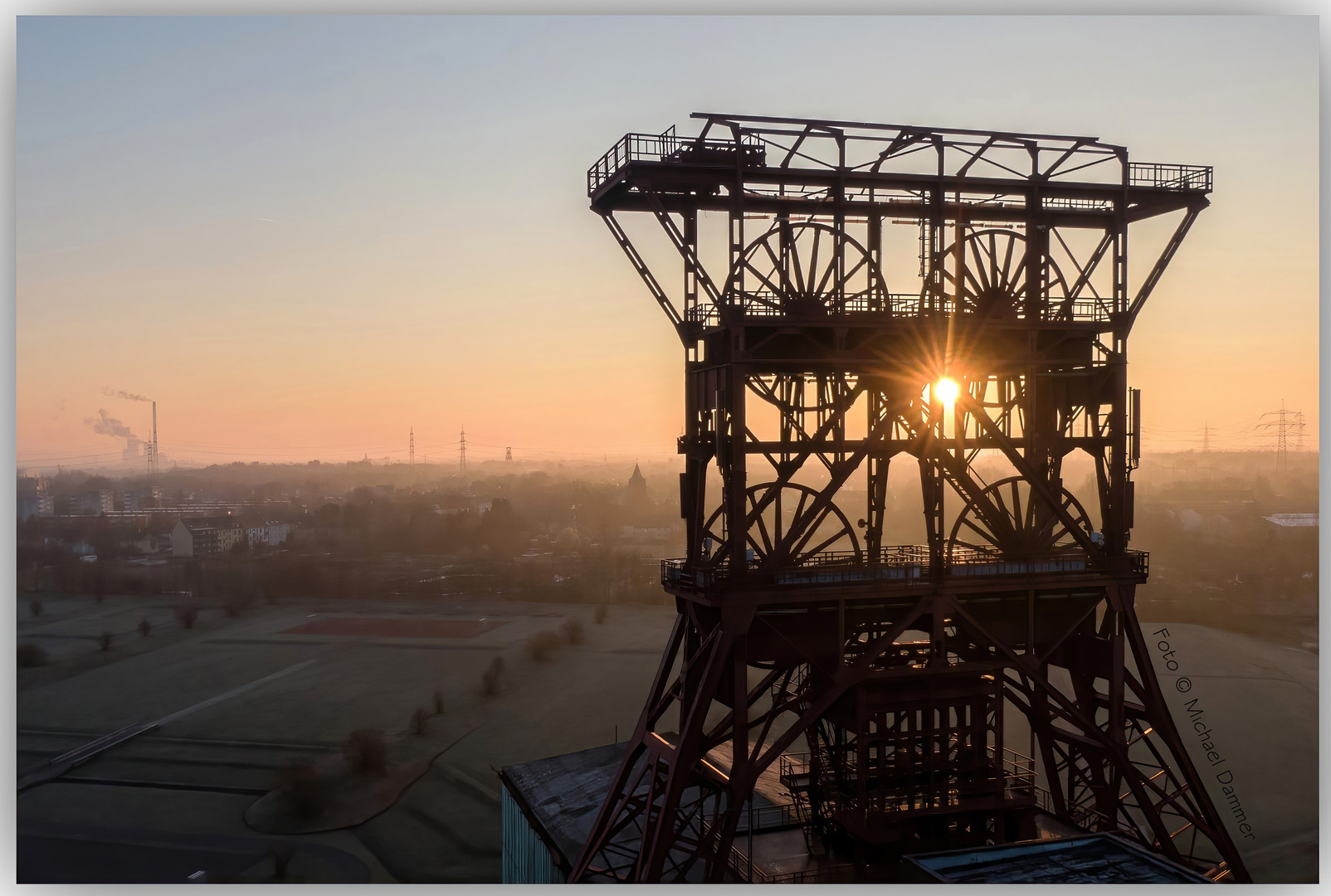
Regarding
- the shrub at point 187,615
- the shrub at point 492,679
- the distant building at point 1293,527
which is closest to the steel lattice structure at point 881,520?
the distant building at point 1293,527

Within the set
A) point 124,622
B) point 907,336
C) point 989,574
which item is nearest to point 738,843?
point 989,574

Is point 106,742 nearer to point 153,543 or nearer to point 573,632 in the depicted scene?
point 153,543

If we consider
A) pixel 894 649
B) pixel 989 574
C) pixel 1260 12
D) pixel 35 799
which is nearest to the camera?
pixel 1260 12

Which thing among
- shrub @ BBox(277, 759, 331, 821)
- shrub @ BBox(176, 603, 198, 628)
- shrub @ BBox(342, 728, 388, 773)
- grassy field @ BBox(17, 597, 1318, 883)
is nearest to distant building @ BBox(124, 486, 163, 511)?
grassy field @ BBox(17, 597, 1318, 883)

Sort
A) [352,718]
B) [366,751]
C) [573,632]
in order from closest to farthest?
[366,751], [352,718], [573,632]

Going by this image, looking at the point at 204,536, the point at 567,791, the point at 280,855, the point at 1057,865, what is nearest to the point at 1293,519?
the point at 1057,865

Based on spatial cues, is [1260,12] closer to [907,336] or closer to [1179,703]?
[907,336]
